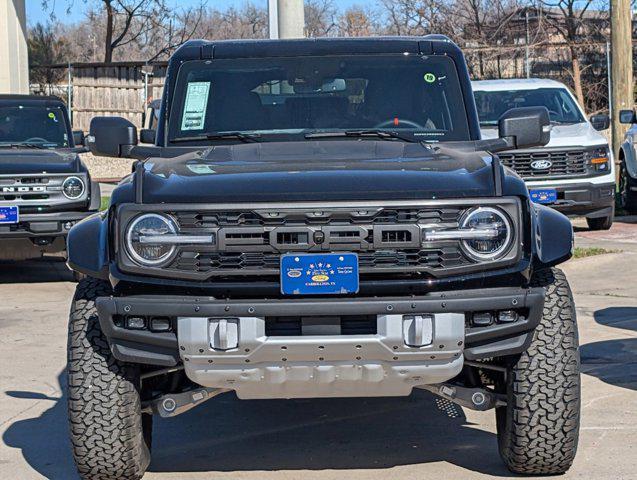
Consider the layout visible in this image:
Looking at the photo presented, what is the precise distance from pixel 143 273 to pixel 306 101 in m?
1.84

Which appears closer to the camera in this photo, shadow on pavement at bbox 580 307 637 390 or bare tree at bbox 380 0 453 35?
shadow on pavement at bbox 580 307 637 390

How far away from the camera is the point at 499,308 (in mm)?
4680

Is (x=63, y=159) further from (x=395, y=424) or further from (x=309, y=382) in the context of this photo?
(x=309, y=382)

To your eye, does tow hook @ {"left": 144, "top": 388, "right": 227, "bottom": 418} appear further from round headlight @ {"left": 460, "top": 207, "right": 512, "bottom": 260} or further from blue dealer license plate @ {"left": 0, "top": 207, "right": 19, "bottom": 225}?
blue dealer license plate @ {"left": 0, "top": 207, "right": 19, "bottom": 225}

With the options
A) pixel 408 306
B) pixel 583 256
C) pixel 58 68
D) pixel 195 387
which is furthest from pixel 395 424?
pixel 58 68

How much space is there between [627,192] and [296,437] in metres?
11.1

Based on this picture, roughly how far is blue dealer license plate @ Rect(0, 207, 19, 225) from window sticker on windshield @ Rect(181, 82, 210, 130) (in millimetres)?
5201

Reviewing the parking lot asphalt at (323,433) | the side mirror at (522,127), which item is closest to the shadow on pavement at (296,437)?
the parking lot asphalt at (323,433)

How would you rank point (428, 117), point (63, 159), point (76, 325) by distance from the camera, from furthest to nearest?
point (63, 159) < point (428, 117) < point (76, 325)

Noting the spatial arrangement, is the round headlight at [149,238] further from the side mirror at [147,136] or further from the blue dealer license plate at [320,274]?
the side mirror at [147,136]

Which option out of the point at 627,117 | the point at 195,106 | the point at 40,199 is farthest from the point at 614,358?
the point at 627,117

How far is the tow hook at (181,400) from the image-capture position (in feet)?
16.6

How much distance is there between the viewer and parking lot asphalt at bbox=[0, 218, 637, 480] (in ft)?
18.0

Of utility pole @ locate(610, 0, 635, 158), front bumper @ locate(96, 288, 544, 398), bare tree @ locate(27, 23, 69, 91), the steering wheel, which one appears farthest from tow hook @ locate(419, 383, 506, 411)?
bare tree @ locate(27, 23, 69, 91)
